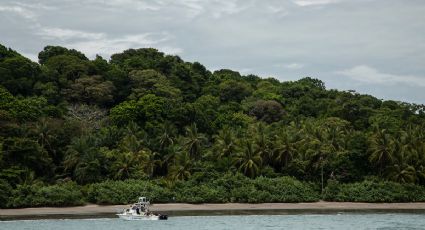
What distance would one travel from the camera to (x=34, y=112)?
7425 cm

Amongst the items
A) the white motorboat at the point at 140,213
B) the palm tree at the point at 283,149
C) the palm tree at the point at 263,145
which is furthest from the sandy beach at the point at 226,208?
the palm tree at the point at 263,145

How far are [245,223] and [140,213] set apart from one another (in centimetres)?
989

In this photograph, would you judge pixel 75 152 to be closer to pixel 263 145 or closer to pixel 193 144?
pixel 193 144

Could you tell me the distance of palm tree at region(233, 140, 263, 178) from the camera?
69.3 m

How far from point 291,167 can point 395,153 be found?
37.5 ft

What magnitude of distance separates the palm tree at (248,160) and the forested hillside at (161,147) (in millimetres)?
123

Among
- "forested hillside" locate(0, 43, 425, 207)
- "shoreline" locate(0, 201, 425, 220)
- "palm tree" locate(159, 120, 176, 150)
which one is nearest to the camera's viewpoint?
"shoreline" locate(0, 201, 425, 220)

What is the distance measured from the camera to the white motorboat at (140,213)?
181ft

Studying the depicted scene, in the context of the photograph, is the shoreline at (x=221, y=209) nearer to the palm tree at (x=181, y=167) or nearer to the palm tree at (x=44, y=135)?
the palm tree at (x=181, y=167)

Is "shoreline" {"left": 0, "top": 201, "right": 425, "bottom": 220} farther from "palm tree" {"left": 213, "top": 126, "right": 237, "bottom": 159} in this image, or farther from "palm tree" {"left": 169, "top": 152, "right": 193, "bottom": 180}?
"palm tree" {"left": 213, "top": 126, "right": 237, "bottom": 159}

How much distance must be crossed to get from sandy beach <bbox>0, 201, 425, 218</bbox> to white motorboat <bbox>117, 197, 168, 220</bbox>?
8.48 ft

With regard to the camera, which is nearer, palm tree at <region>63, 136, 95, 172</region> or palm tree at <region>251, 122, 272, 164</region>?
palm tree at <region>63, 136, 95, 172</region>

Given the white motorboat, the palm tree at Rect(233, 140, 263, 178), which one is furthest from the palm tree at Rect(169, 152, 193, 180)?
the white motorboat

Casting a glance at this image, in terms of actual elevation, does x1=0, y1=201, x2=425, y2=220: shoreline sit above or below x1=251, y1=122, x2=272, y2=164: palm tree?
below
